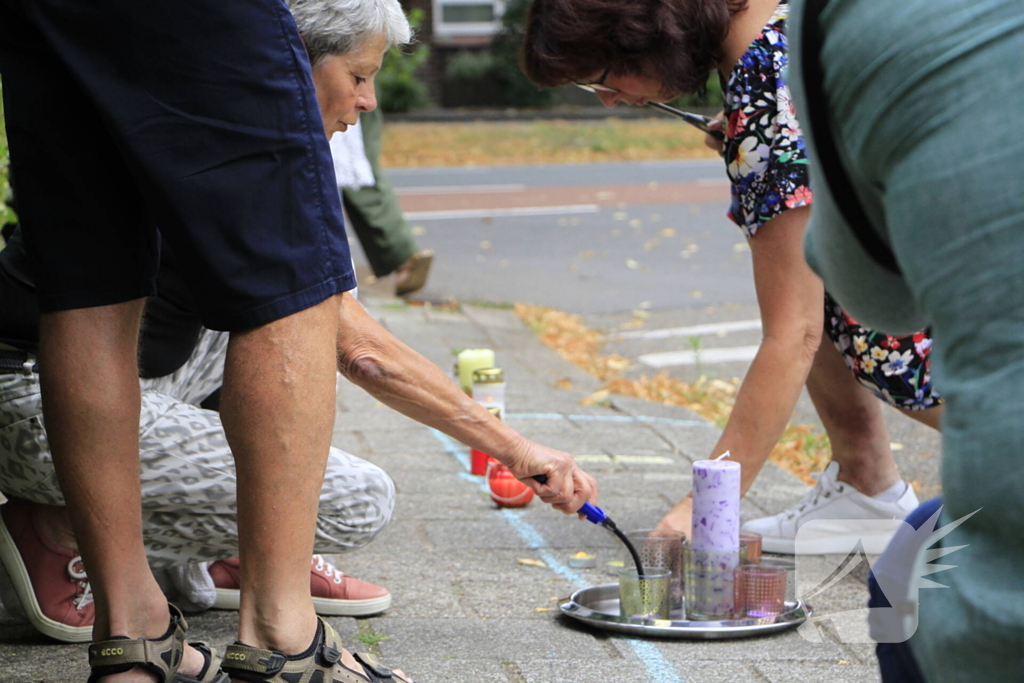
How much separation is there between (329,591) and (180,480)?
1.51 ft

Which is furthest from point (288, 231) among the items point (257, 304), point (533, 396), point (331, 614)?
→ point (533, 396)

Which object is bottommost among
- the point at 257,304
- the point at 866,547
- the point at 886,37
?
the point at 866,547

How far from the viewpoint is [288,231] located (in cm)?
168

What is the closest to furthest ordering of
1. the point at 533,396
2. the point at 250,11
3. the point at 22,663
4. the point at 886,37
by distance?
the point at 886,37
the point at 250,11
the point at 22,663
the point at 533,396

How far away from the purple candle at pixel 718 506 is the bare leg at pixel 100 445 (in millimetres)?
1109

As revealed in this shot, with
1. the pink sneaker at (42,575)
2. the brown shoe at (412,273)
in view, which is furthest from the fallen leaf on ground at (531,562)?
the brown shoe at (412,273)

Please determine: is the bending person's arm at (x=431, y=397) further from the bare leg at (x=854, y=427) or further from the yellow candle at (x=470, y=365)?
the yellow candle at (x=470, y=365)

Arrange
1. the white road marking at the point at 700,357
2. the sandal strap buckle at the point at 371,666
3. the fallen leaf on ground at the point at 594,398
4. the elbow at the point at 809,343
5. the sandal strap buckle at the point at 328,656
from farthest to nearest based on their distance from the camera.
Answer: the white road marking at the point at 700,357
the fallen leaf on ground at the point at 594,398
the elbow at the point at 809,343
the sandal strap buckle at the point at 371,666
the sandal strap buckle at the point at 328,656

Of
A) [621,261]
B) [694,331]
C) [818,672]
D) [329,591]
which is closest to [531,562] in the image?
[329,591]

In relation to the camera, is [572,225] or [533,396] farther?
[572,225]

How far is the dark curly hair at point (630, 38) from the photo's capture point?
8.49 feet

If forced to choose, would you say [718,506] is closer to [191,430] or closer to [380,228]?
[191,430]

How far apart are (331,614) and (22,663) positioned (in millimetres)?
608

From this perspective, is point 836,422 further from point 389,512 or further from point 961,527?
point 961,527
